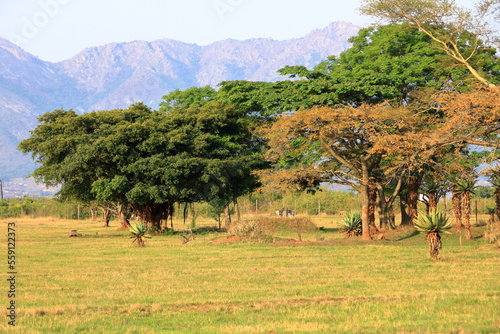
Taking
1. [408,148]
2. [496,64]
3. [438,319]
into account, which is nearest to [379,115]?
[408,148]

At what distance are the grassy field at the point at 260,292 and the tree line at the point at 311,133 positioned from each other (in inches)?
301

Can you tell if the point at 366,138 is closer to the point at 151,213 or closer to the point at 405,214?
the point at 405,214

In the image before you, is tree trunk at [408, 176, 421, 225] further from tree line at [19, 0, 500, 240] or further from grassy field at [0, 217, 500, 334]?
grassy field at [0, 217, 500, 334]

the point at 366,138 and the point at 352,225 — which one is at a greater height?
the point at 366,138

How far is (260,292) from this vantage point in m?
16.2

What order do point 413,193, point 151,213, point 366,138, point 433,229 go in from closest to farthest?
point 433,229 < point 366,138 < point 413,193 < point 151,213

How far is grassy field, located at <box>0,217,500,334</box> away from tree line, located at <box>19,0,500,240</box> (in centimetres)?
766

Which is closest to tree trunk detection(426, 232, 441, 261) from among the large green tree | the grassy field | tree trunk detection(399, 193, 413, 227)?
the grassy field

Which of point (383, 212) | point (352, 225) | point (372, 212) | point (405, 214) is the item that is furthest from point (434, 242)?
point (405, 214)

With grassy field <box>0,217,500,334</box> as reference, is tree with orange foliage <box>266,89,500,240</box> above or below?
above

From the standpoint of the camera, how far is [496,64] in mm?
41188

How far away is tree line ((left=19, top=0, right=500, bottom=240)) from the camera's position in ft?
113

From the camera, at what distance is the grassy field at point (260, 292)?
1224cm

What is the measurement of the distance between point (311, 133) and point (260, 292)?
1926 centimetres
